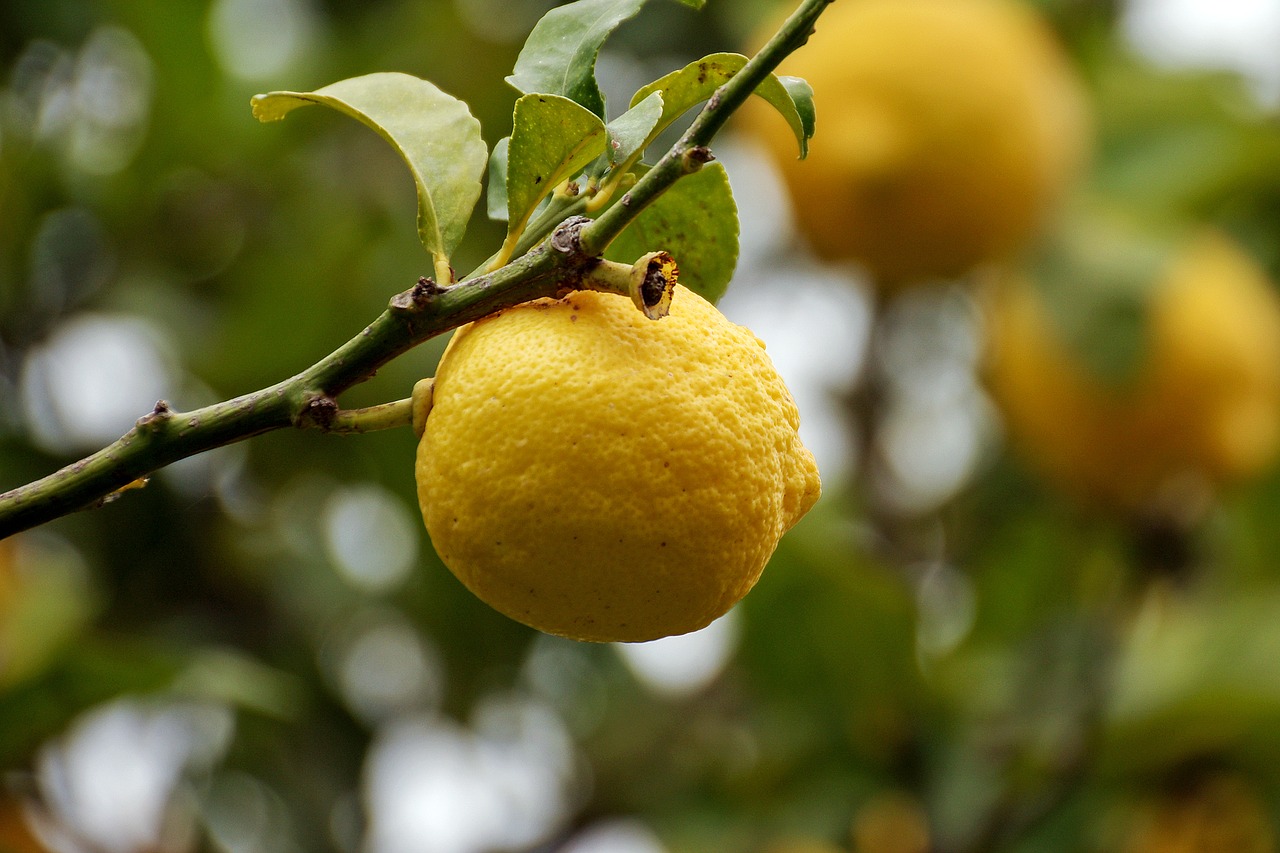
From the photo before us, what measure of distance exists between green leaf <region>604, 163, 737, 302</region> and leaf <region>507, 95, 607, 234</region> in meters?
0.07

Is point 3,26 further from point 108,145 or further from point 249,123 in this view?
point 249,123

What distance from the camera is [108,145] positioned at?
1.91m

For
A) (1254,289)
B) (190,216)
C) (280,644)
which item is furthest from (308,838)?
(1254,289)

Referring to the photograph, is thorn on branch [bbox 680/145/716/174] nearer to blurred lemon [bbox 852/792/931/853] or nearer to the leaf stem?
the leaf stem

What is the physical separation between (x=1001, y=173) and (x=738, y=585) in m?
1.25

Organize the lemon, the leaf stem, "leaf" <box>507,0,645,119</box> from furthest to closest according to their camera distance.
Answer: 1. the lemon
2. "leaf" <box>507,0,645,119</box>
3. the leaf stem

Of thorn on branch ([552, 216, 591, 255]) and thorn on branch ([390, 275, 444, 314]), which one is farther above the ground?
thorn on branch ([552, 216, 591, 255])

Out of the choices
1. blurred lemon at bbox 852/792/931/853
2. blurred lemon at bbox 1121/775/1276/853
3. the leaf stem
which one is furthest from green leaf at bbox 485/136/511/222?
blurred lemon at bbox 1121/775/1276/853

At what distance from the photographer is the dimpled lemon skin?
616 mm

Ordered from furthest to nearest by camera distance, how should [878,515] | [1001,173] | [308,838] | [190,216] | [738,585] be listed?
[878,515]
[190,216]
[308,838]
[1001,173]
[738,585]

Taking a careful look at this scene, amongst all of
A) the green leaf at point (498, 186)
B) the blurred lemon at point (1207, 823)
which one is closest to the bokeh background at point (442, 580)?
the blurred lemon at point (1207, 823)

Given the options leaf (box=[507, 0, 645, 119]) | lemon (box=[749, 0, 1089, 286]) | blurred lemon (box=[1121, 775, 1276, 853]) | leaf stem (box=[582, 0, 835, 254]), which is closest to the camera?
leaf stem (box=[582, 0, 835, 254])

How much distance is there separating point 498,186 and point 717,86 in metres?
0.14

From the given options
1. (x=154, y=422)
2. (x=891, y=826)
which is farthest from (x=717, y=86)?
(x=891, y=826)
